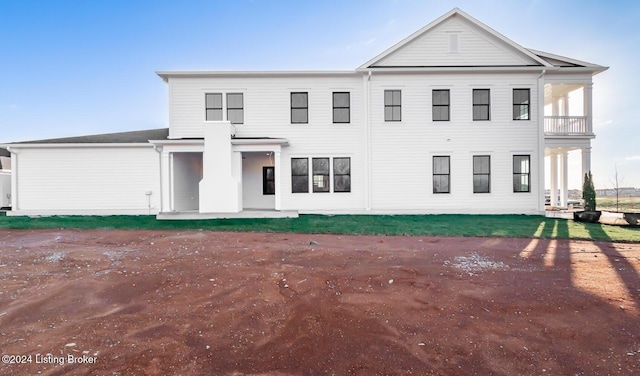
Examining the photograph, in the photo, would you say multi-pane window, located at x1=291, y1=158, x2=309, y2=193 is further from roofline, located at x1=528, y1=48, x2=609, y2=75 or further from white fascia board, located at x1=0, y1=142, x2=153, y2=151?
roofline, located at x1=528, y1=48, x2=609, y2=75

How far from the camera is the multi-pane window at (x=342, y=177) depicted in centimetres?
1592

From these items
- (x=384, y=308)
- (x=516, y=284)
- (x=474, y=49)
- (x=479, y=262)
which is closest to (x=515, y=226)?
(x=479, y=262)

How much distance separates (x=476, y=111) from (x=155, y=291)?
16097 mm

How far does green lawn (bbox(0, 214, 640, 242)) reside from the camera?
36.2 ft

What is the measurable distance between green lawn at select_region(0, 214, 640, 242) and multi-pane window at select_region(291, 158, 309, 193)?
173 centimetres

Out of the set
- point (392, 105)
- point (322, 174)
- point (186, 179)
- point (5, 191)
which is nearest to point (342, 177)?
point (322, 174)

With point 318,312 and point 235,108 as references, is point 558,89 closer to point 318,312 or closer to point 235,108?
point 235,108

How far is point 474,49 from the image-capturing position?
52.3ft

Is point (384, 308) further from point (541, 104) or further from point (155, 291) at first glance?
point (541, 104)

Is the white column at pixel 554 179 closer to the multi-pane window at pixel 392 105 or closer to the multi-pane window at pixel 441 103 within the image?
the multi-pane window at pixel 441 103

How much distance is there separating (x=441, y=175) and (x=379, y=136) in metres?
3.72

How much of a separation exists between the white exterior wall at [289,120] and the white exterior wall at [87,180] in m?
2.60

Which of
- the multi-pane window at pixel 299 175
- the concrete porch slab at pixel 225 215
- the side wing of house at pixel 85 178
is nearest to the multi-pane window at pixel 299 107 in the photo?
the multi-pane window at pixel 299 175

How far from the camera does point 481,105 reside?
15.9 meters
